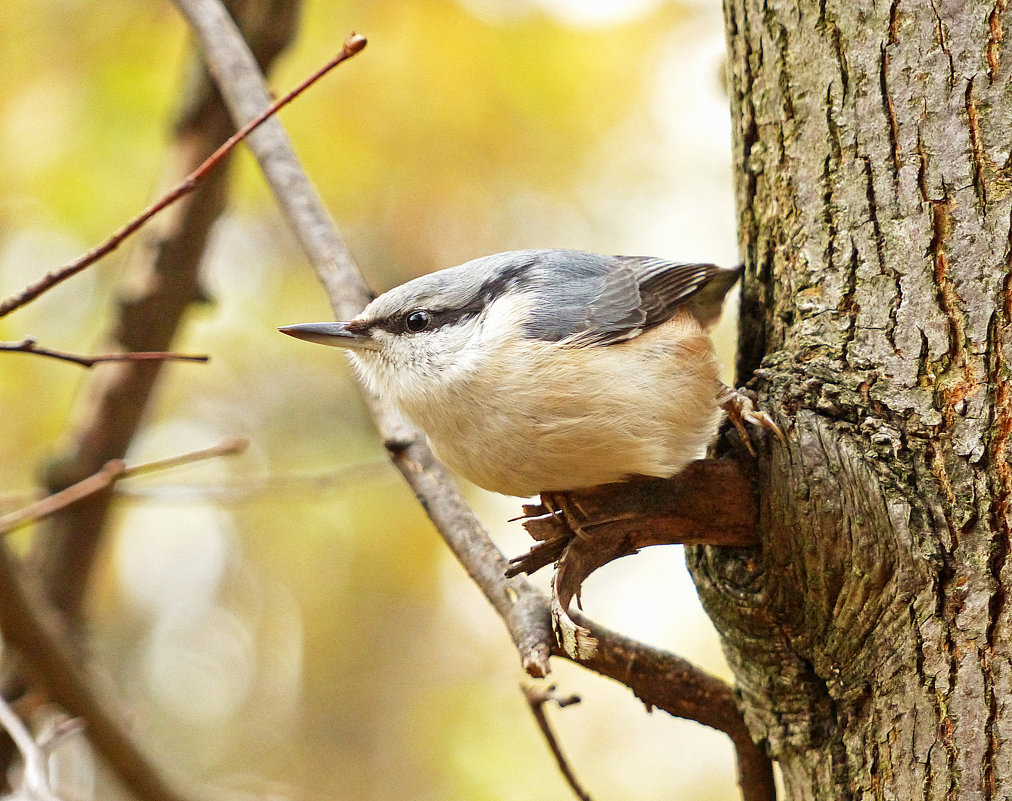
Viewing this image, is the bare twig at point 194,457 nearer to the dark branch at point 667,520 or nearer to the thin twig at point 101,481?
the thin twig at point 101,481

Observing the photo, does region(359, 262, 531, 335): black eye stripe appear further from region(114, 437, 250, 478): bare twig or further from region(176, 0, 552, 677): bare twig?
region(114, 437, 250, 478): bare twig

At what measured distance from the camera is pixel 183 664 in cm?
691

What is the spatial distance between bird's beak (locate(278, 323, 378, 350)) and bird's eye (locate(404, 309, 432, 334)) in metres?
0.09

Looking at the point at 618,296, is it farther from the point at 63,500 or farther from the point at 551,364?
the point at 63,500

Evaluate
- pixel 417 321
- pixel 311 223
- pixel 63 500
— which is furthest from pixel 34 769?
pixel 311 223

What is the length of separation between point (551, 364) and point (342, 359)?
3.42 meters

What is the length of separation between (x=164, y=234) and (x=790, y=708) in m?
2.23

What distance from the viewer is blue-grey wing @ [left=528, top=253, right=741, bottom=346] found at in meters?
2.03

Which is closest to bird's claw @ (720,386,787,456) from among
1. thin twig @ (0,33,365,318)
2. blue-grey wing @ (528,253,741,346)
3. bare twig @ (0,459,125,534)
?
blue-grey wing @ (528,253,741,346)

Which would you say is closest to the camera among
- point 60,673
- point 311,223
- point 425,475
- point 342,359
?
point 425,475

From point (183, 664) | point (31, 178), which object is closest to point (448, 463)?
point (31, 178)

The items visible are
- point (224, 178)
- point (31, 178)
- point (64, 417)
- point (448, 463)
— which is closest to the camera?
point (448, 463)

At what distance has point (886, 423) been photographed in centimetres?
164

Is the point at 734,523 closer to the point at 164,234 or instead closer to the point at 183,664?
the point at 164,234
